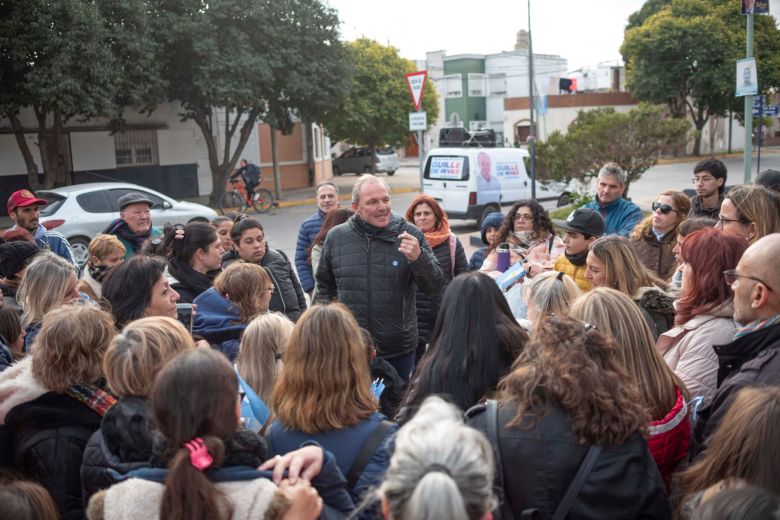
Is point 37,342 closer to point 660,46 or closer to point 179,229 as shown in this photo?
point 179,229

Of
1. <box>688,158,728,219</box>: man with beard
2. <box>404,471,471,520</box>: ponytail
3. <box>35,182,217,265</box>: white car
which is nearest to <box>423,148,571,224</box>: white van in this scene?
<box>35,182,217,265</box>: white car

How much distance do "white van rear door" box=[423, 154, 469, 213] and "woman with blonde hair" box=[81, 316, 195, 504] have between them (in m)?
14.8

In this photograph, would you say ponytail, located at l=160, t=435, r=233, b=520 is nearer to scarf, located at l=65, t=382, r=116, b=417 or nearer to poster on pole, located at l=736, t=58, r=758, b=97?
scarf, located at l=65, t=382, r=116, b=417

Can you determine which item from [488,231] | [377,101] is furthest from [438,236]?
[377,101]

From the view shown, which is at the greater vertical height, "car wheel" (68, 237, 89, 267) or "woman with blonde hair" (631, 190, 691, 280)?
"woman with blonde hair" (631, 190, 691, 280)

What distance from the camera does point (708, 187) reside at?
21.7 feet

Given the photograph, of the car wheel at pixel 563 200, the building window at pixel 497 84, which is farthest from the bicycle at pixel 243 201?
the building window at pixel 497 84

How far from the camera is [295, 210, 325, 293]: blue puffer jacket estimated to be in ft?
22.4

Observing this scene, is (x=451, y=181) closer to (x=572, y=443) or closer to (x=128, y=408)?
(x=128, y=408)

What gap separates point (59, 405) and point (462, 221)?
1720 centimetres

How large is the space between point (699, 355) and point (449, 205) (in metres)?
14.3

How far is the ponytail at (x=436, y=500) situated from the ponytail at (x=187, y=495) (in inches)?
27.9

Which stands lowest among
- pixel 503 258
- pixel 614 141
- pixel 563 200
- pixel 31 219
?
pixel 563 200

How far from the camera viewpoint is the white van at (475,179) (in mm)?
17438
